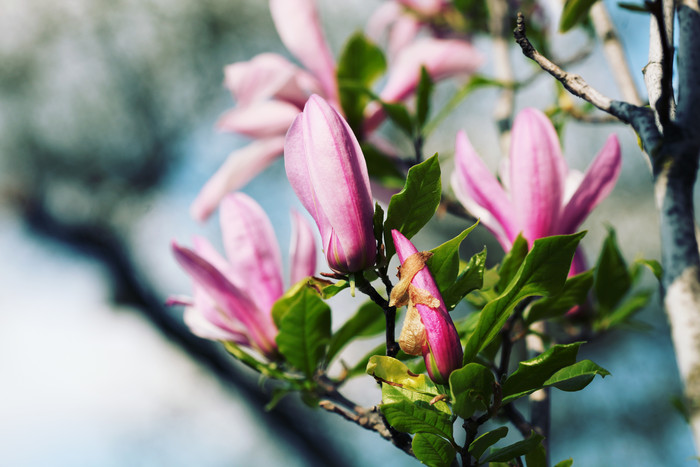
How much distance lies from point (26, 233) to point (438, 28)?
2.59m

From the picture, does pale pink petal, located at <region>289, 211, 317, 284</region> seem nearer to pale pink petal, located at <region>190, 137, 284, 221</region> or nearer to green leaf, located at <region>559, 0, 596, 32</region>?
pale pink petal, located at <region>190, 137, 284, 221</region>

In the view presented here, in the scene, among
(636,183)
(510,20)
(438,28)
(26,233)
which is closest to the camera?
(510,20)

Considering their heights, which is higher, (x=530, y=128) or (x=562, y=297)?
(x=530, y=128)

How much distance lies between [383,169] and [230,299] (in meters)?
0.26

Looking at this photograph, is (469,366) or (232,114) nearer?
(469,366)

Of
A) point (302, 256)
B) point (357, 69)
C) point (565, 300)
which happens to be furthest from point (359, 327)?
point (357, 69)

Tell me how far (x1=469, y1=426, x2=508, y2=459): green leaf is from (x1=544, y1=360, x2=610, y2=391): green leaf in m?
0.04

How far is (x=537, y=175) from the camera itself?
0.48m

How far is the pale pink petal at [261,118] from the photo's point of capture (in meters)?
0.67

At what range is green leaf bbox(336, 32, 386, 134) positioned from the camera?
699mm

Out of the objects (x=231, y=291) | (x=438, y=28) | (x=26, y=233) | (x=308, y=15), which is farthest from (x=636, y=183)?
(x=26, y=233)

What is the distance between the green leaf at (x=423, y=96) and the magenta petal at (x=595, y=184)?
248mm

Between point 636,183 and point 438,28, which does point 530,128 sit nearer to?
point 438,28

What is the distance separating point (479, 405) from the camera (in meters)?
0.36
